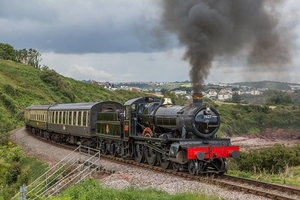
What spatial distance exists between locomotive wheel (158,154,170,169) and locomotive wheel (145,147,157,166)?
34 cm

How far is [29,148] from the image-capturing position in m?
28.3

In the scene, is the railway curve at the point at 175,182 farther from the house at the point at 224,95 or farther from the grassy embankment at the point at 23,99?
the house at the point at 224,95

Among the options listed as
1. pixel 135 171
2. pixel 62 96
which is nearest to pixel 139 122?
pixel 135 171

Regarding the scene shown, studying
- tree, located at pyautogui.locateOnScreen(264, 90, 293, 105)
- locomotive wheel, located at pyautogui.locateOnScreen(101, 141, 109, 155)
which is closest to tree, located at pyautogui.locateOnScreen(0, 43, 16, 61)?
tree, located at pyautogui.locateOnScreen(264, 90, 293, 105)

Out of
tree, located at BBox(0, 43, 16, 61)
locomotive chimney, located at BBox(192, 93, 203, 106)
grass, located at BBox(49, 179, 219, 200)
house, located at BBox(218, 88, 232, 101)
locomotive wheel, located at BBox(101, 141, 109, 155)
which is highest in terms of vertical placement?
tree, located at BBox(0, 43, 16, 61)

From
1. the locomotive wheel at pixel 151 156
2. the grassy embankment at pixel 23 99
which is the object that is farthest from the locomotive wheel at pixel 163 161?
the grassy embankment at pixel 23 99

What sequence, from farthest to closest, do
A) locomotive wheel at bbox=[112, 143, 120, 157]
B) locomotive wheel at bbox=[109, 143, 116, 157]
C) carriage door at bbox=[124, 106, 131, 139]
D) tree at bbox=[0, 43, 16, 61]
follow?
tree at bbox=[0, 43, 16, 61] → locomotive wheel at bbox=[109, 143, 116, 157] → locomotive wheel at bbox=[112, 143, 120, 157] → carriage door at bbox=[124, 106, 131, 139]

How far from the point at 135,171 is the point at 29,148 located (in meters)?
15.1

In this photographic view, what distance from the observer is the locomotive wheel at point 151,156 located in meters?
16.4

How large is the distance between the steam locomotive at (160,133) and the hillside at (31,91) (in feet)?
76.1

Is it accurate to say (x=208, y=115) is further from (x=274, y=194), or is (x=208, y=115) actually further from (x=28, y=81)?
(x=28, y=81)

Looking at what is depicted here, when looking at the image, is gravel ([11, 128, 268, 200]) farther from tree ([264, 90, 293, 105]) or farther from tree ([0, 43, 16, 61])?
tree ([264, 90, 293, 105])

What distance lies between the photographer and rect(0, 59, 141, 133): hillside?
55.4 metres

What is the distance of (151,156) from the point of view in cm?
1661
